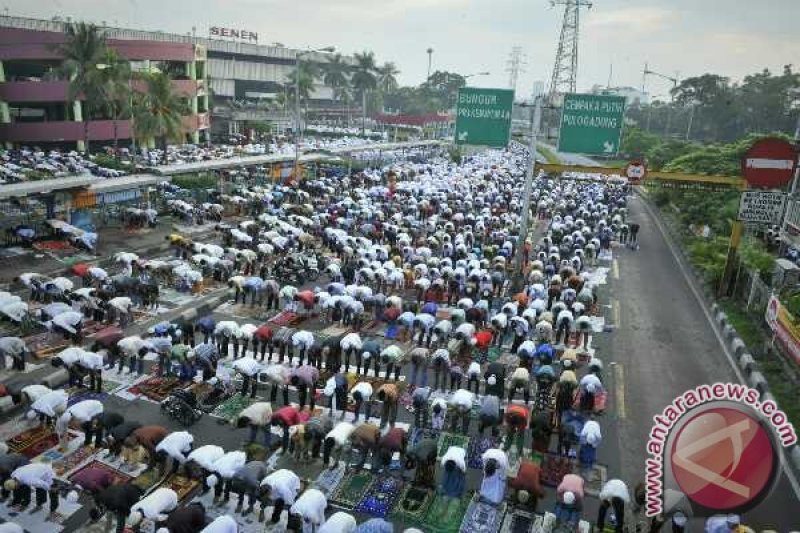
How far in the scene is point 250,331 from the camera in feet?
50.6

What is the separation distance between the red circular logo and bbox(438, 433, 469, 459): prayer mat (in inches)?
274

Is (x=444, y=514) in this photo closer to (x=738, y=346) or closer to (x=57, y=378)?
(x=57, y=378)

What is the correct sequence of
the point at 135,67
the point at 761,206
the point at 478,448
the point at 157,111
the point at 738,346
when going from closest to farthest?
the point at 478,448 → the point at 738,346 → the point at 761,206 → the point at 157,111 → the point at 135,67

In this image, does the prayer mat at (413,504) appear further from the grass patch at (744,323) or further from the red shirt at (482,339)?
the grass patch at (744,323)

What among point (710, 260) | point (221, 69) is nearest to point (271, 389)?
point (710, 260)

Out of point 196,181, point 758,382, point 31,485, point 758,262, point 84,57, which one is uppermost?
point 84,57

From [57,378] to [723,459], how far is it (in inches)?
553

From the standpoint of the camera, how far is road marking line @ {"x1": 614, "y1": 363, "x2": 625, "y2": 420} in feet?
47.8

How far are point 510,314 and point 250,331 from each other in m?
7.59

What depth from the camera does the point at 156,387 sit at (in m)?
14.2

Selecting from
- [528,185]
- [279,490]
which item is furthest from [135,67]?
[279,490]

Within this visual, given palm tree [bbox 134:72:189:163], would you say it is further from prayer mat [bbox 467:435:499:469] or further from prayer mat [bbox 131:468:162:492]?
prayer mat [bbox 467:435:499:469]

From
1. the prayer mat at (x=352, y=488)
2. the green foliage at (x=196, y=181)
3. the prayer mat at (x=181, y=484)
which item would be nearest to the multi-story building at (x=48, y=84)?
the green foliage at (x=196, y=181)

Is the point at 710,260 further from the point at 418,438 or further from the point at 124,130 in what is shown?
the point at 124,130
